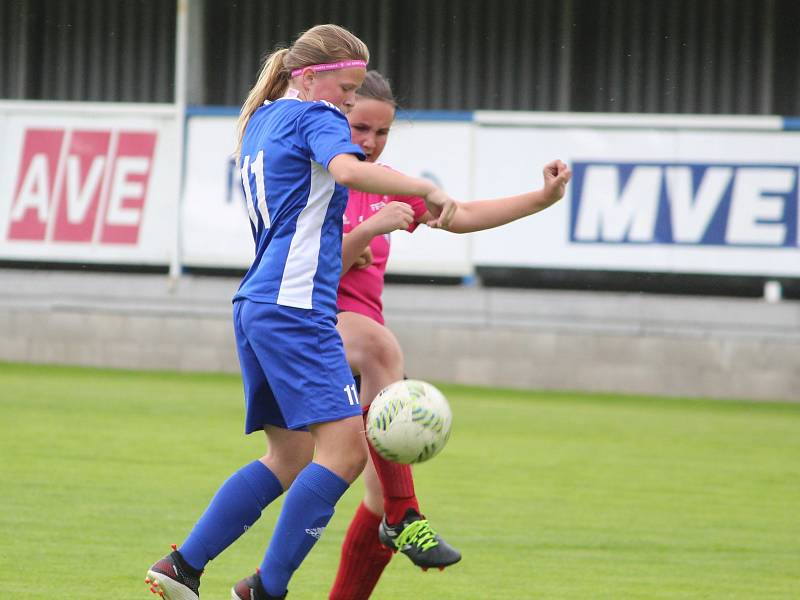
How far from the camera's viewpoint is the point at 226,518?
16.2 feet

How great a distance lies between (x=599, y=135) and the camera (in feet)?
52.6

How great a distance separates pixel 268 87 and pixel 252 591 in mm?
1722

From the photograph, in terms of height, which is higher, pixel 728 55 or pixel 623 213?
pixel 728 55

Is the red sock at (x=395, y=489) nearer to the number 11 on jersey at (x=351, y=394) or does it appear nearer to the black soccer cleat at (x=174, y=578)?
the number 11 on jersey at (x=351, y=394)

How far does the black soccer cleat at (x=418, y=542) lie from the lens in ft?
16.8

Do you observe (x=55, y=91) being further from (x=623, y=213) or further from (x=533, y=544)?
(x=533, y=544)

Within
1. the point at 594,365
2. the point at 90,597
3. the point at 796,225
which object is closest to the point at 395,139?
the point at 594,365

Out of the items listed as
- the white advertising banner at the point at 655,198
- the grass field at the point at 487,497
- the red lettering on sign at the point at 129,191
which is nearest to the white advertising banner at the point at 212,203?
the red lettering on sign at the point at 129,191

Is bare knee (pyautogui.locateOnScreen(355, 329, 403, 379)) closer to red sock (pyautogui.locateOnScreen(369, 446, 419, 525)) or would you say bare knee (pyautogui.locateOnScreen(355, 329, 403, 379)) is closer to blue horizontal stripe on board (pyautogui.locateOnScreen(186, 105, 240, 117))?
red sock (pyautogui.locateOnScreen(369, 446, 419, 525))

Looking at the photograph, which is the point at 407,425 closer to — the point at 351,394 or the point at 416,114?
the point at 351,394

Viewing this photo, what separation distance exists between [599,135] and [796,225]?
230 cm

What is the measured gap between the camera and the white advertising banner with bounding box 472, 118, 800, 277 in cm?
1554

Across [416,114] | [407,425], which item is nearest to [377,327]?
[407,425]

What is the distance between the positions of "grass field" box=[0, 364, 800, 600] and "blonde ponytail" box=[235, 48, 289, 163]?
1856 mm
